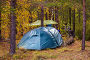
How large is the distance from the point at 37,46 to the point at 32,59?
283 centimetres

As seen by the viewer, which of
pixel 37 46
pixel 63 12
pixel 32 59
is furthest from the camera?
pixel 63 12

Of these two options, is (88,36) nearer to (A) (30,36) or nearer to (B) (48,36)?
(B) (48,36)

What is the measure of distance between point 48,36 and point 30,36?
4.87 ft

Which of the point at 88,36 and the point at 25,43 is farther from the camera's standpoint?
the point at 88,36

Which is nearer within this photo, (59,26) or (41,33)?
(41,33)

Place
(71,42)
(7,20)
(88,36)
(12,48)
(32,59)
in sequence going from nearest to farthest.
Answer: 1. (32,59)
2. (12,48)
3. (7,20)
4. (71,42)
5. (88,36)

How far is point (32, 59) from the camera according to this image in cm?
744

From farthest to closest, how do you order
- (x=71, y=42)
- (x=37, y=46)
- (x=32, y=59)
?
1. (x=71, y=42)
2. (x=37, y=46)
3. (x=32, y=59)

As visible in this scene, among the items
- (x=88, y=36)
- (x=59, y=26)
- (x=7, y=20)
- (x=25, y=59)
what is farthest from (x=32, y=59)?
(x=59, y=26)

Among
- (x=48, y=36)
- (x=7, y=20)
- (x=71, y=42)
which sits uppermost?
(x=7, y=20)

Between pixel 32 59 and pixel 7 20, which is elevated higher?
pixel 7 20

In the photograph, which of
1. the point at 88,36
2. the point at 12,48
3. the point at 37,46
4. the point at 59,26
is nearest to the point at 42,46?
the point at 37,46

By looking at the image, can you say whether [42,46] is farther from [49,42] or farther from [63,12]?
[63,12]

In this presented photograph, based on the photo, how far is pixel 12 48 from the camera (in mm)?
8594
